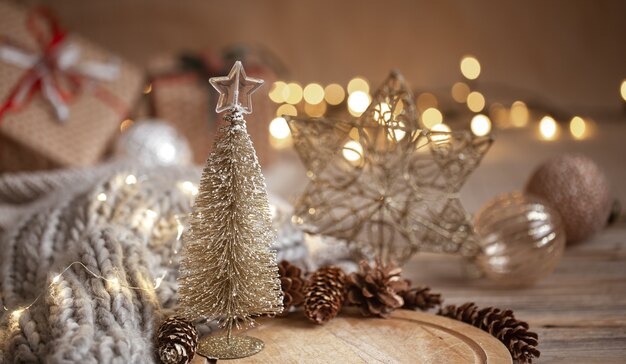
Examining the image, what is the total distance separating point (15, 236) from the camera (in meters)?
0.85

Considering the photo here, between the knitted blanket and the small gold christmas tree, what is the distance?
0.21ft

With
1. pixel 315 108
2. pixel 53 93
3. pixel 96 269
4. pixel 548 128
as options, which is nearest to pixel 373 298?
pixel 96 269

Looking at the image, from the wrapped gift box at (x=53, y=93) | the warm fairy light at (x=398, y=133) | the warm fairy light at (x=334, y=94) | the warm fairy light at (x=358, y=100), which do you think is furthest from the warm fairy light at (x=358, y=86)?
the warm fairy light at (x=398, y=133)

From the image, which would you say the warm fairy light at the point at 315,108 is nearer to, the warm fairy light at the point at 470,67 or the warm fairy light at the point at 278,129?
the warm fairy light at the point at 278,129

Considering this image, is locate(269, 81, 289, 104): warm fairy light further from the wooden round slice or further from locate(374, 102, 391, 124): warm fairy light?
the wooden round slice

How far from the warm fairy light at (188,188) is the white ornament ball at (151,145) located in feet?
1.73

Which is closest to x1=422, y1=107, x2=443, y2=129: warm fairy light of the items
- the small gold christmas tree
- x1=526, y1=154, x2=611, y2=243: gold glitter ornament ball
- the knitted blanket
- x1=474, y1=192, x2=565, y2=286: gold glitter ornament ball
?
x1=526, y1=154, x2=611, y2=243: gold glitter ornament ball

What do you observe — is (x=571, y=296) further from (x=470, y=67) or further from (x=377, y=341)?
(x=470, y=67)

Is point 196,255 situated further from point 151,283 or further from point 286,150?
point 286,150

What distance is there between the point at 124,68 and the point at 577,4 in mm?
1682

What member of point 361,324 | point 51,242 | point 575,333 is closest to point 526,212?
point 575,333

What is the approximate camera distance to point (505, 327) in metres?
0.71

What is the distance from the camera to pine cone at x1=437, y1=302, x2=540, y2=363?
2.22 feet

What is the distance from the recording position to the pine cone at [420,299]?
792 millimetres
